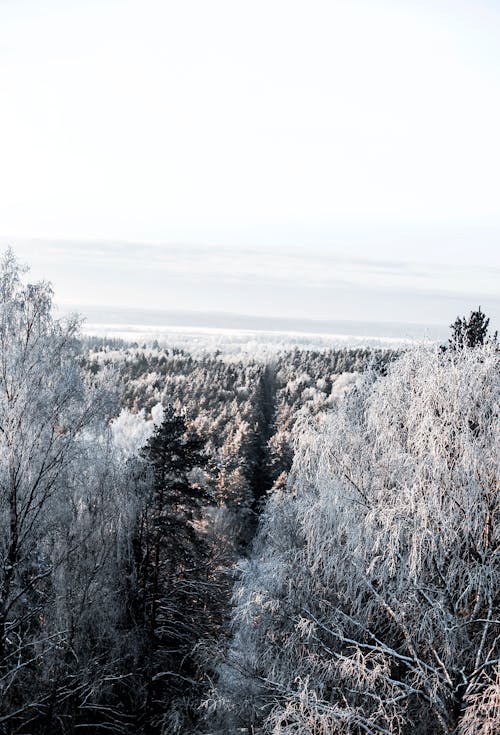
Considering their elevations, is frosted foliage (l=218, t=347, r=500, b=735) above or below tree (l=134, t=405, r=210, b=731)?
above

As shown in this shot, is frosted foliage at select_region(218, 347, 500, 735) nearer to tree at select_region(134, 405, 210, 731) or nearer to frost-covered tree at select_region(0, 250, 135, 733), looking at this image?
frost-covered tree at select_region(0, 250, 135, 733)

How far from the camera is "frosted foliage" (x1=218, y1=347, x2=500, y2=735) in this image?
718 cm

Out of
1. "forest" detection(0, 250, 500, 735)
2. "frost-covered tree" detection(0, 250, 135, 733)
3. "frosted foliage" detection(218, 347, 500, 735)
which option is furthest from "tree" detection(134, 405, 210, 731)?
"frosted foliage" detection(218, 347, 500, 735)

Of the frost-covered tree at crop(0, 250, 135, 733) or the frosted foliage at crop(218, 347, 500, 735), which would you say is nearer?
the frosted foliage at crop(218, 347, 500, 735)

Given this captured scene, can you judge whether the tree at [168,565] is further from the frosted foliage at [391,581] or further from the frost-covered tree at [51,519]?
the frosted foliage at [391,581]

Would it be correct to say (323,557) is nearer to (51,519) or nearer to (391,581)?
(391,581)

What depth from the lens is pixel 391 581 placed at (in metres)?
8.09

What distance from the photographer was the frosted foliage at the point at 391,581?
23.5ft

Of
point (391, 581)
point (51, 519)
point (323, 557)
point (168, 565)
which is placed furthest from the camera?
point (168, 565)

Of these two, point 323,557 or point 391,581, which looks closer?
point 391,581

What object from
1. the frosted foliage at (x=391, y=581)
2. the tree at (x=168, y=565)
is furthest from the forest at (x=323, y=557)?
the tree at (x=168, y=565)

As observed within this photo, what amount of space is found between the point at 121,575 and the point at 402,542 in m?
10.9

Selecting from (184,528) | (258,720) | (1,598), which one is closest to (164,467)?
(184,528)

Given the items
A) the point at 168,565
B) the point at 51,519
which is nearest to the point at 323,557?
the point at 51,519
